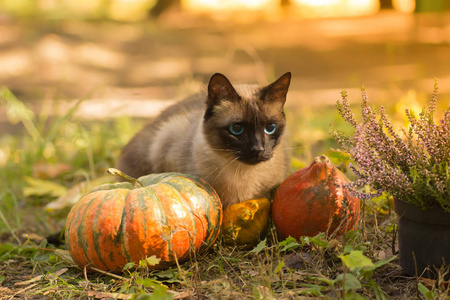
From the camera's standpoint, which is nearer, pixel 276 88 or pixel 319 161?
pixel 319 161

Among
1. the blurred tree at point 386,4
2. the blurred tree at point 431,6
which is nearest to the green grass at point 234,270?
the blurred tree at point 431,6

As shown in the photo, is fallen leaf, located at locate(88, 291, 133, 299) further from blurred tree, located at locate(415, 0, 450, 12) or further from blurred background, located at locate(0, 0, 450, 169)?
blurred background, located at locate(0, 0, 450, 169)

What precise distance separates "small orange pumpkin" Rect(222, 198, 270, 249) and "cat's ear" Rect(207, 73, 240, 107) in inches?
24.0

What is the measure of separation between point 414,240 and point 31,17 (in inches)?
503

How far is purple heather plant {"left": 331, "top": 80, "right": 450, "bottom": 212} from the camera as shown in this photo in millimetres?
2107

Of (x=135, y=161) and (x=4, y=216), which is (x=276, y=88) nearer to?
(x=135, y=161)

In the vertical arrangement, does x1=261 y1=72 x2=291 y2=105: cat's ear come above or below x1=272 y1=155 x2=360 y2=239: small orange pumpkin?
above

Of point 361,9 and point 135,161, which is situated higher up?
point 361,9

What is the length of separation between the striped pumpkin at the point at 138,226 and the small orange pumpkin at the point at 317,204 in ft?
1.38

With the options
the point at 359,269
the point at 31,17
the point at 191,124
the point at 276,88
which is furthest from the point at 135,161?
the point at 31,17

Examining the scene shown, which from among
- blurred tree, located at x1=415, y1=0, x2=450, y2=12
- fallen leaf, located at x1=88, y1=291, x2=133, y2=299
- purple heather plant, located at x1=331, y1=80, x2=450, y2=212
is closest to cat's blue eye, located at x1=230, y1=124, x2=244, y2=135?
purple heather plant, located at x1=331, y1=80, x2=450, y2=212

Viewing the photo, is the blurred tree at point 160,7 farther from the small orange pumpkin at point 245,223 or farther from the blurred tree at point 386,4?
the small orange pumpkin at point 245,223

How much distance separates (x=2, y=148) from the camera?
5469 millimetres

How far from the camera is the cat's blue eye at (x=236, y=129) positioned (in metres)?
2.75
